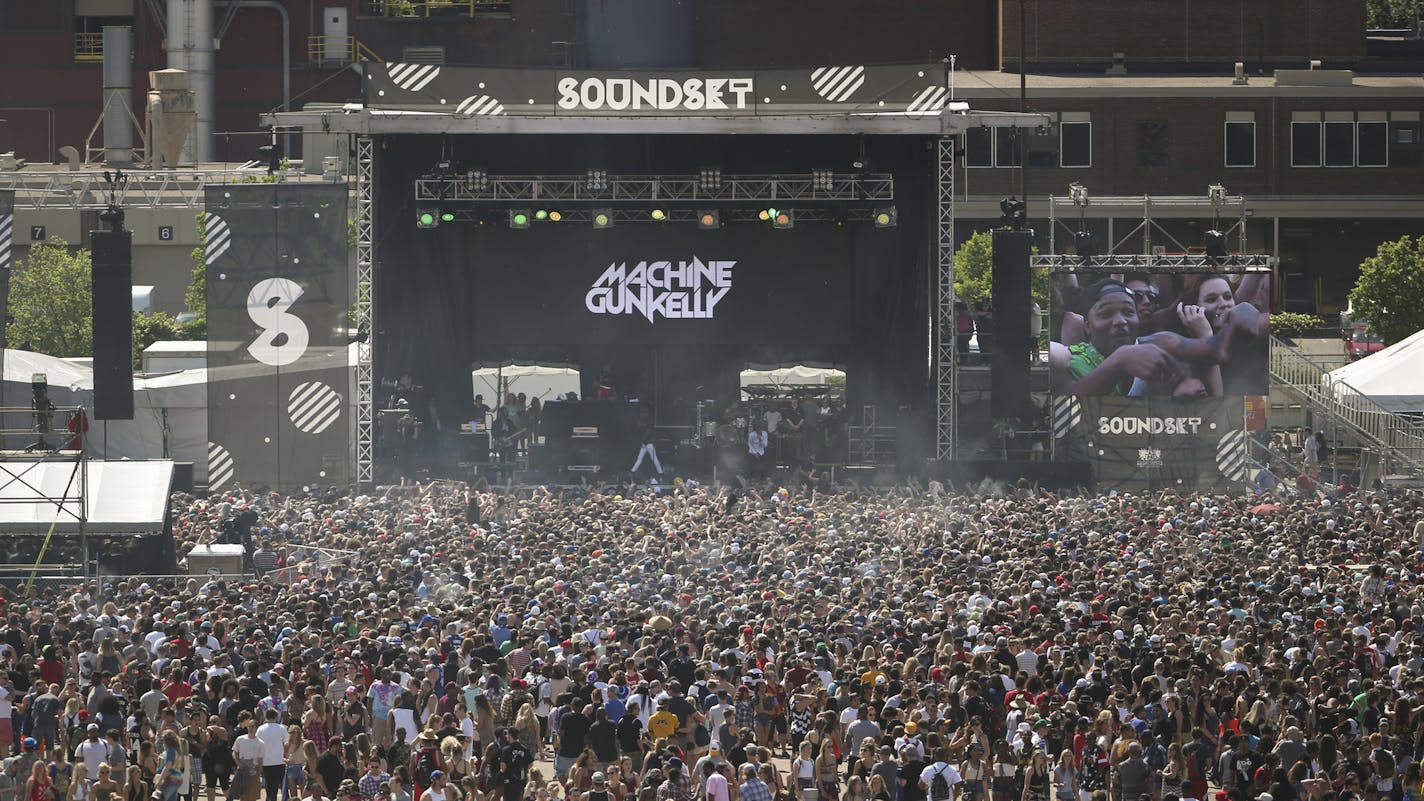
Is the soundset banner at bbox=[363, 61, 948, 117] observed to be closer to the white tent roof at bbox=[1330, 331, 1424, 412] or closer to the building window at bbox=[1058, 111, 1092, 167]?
the white tent roof at bbox=[1330, 331, 1424, 412]

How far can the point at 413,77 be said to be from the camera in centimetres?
3303

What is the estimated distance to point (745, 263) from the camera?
3462 centimetres

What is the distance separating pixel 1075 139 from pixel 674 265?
2276 cm

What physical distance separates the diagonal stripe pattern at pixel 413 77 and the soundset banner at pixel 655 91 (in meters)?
0.02

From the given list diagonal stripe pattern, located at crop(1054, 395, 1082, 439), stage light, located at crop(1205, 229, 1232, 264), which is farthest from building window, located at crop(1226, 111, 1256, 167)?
diagonal stripe pattern, located at crop(1054, 395, 1082, 439)

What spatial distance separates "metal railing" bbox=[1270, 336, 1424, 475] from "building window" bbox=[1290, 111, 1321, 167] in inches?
611

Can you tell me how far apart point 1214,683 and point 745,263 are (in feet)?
60.9

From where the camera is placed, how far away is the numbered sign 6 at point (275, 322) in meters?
30.8

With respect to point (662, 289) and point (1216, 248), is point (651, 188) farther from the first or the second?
point (1216, 248)

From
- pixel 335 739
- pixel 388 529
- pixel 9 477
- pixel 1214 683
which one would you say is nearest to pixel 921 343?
pixel 388 529

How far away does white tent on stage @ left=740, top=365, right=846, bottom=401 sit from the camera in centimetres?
3741

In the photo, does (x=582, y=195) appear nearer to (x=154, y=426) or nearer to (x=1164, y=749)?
(x=154, y=426)

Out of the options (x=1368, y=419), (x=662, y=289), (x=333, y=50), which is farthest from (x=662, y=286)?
(x=333, y=50)

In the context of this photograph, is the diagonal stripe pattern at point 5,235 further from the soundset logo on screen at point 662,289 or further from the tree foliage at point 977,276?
the tree foliage at point 977,276
